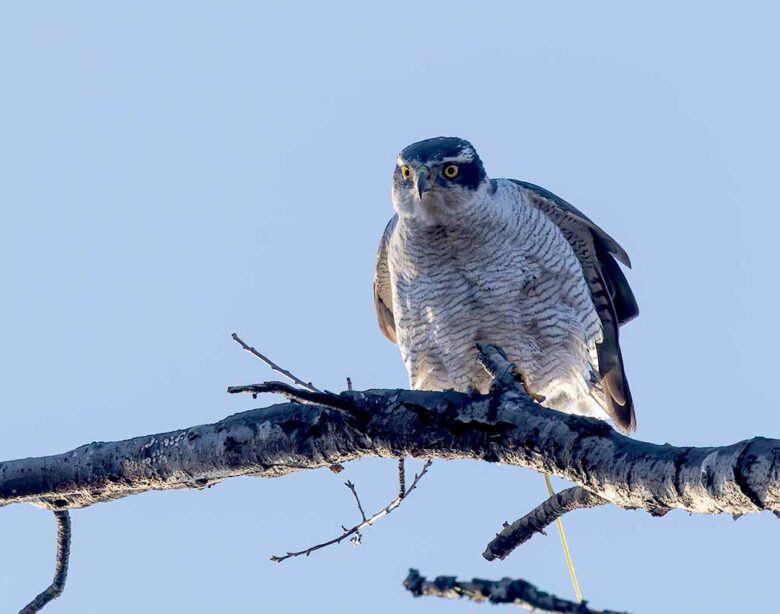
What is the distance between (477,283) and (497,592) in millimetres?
4525

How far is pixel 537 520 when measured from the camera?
4.45m

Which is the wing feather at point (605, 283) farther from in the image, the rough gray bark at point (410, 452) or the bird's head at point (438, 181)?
the rough gray bark at point (410, 452)

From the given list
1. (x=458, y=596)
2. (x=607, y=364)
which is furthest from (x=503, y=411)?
(x=607, y=364)

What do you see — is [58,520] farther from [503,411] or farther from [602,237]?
[602,237]

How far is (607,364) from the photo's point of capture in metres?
7.65

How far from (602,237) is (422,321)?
1.55 m

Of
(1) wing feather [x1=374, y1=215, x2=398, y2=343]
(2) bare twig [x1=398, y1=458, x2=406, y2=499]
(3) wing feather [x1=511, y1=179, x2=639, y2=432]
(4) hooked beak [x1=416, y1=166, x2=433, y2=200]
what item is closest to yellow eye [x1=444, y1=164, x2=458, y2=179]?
(4) hooked beak [x1=416, y1=166, x2=433, y2=200]

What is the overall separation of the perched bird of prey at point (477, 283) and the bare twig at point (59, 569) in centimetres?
280

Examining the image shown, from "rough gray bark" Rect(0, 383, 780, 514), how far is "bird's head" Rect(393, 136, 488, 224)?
8.60 ft

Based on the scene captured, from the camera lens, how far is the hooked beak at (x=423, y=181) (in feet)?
21.9

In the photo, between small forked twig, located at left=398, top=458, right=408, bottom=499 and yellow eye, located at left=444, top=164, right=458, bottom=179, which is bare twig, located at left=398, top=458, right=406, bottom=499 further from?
yellow eye, located at left=444, top=164, right=458, bottom=179

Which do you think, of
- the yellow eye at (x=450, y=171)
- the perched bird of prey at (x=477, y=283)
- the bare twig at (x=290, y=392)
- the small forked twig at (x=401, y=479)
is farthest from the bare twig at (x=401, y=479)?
the yellow eye at (x=450, y=171)

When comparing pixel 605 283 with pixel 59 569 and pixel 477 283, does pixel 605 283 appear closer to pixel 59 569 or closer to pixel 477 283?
pixel 477 283

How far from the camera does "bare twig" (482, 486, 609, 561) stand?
421 cm
